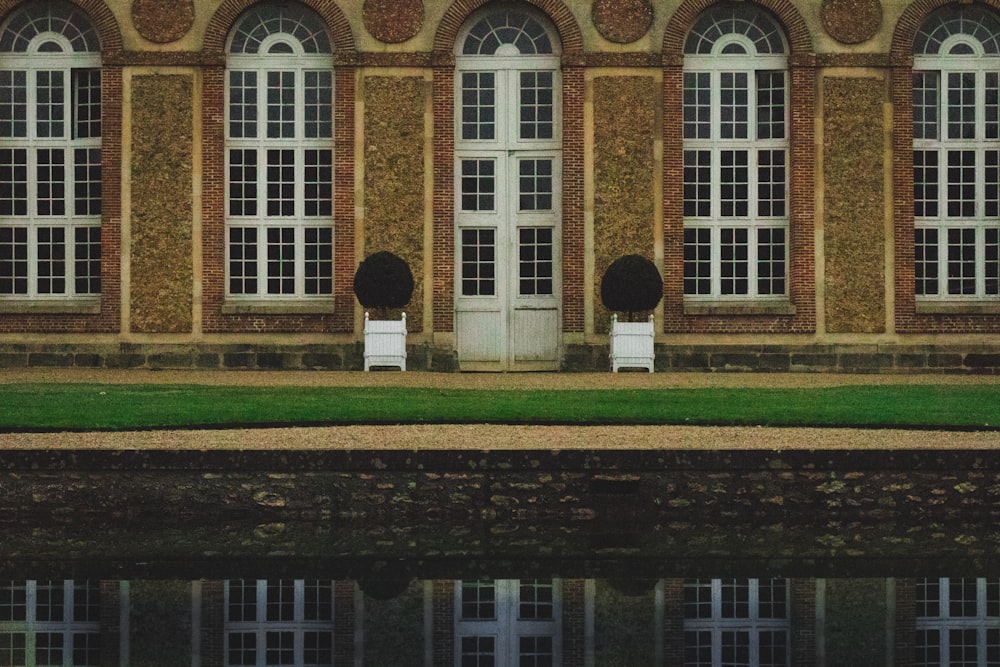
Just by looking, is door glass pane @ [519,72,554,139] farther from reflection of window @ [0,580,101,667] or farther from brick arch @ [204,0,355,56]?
reflection of window @ [0,580,101,667]

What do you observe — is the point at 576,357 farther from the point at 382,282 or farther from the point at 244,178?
the point at 244,178

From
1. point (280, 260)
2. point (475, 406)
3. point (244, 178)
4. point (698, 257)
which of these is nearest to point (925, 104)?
point (698, 257)

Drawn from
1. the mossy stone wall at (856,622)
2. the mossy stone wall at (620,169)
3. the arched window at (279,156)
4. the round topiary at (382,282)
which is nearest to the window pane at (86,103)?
the arched window at (279,156)

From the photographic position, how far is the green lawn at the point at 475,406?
16078 mm

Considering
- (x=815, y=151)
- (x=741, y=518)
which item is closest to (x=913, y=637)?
(x=741, y=518)

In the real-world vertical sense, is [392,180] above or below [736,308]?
above

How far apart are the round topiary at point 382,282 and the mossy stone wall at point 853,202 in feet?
19.9

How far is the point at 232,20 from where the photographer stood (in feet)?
84.0

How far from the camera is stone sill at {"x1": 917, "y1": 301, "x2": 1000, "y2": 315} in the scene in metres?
25.7

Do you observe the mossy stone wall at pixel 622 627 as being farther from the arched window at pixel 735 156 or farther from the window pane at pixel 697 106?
the window pane at pixel 697 106

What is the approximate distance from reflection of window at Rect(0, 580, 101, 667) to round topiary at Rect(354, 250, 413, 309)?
15.2 metres

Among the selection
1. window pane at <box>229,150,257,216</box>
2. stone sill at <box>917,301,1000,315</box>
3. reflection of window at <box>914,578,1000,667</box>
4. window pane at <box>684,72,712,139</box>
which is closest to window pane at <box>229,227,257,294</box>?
window pane at <box>229,150,257,216</box>

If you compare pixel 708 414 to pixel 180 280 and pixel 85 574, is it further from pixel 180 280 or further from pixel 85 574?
pixel 180 280

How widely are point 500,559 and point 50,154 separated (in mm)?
17346
